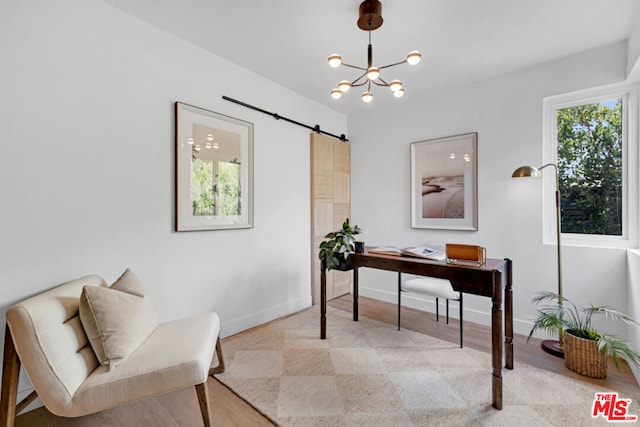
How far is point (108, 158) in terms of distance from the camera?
194 centimetres

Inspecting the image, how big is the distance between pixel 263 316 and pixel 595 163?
3.39 meters

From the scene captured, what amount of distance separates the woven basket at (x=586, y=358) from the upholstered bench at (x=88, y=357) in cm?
248

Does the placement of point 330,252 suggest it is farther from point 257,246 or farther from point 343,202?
point 343,202

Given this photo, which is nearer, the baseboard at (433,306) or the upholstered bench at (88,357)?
the upholstered bench at (88,357)

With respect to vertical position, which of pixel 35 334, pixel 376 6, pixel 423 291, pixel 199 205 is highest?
pixel 376 6

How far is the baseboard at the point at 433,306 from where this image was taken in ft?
9.02

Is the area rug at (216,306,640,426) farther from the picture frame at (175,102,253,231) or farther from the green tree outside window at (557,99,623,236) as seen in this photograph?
the green tree outside window at (557,99,623,236)

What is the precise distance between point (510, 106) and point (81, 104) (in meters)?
3.55

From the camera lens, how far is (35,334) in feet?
4.08

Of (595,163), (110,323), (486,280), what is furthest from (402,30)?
(110,323)

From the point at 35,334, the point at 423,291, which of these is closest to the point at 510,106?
the point at 423,291

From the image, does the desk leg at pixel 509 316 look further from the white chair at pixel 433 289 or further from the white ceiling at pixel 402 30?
the white ceiling at pixel 402 30

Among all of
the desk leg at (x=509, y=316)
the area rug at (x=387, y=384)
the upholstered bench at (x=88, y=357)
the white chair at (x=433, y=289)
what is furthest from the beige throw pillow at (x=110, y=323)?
the desk leg at (x=509, y=316)

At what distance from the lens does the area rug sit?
1.61 m
